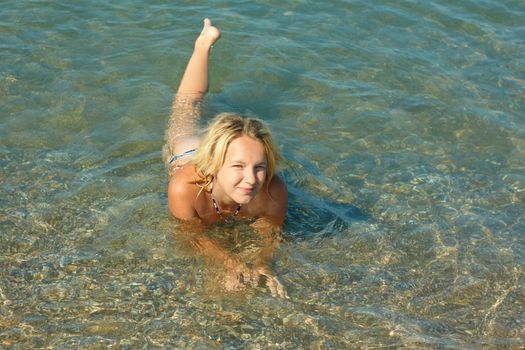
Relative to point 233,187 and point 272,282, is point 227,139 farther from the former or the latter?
point 272,282

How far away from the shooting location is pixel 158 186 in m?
6.96

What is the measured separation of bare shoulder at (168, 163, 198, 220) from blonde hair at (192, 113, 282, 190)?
0.22m

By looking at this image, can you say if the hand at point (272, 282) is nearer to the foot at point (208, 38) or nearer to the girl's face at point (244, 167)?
the girl's face at point (244, 167)

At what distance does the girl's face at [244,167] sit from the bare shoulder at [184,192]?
453 mm

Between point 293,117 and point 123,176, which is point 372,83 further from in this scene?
point 123,176

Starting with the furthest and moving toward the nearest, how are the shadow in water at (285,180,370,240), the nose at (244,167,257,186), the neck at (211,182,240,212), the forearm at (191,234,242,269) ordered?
1. the shadow in water at (285,180,370,240)
2. the neck at (211,182,240,212)
3. the forearm at (191,234,242,269)
4. the nose at (244,167,257,186)

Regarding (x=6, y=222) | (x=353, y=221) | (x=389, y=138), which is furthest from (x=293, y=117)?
(x=6, y=222)

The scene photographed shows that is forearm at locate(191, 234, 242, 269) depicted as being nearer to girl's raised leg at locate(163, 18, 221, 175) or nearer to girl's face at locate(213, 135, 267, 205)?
girl's face at locate(213, 135, 267, 205)

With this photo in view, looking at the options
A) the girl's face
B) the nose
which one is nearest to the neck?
the girl's face

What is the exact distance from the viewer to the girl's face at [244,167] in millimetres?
5586

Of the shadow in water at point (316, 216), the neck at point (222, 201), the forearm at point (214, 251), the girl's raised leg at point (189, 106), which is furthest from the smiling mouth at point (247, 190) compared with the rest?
the girl's raised leg at point (189, 106)

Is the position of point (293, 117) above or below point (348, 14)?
below

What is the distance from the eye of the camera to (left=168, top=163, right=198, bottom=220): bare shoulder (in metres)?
6.08

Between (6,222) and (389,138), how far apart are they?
13.2ft
